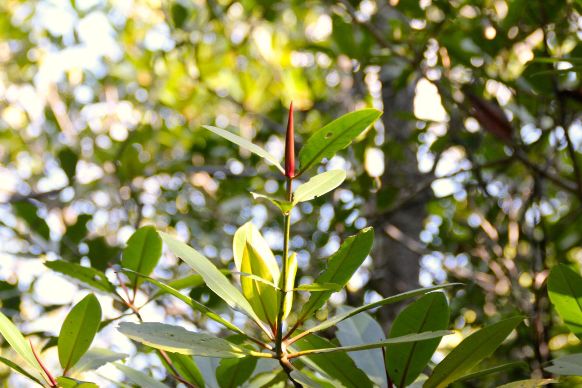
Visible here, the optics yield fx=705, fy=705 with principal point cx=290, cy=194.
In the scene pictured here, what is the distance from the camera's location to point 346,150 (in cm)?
172

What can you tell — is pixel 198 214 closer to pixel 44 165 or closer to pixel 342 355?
pixel 44 165

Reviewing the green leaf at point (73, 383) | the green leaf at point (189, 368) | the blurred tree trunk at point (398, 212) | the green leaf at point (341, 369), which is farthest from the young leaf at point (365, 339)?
the blurred tree trunk at point (398, 212)

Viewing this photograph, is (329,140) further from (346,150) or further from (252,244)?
(346,150)

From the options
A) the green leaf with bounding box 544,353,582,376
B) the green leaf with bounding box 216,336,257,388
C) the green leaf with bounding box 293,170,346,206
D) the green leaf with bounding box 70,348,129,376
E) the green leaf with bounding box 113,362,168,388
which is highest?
the green leaf with bounding box 293,170,346,206

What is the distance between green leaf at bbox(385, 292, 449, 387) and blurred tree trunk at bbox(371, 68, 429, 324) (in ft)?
3.81

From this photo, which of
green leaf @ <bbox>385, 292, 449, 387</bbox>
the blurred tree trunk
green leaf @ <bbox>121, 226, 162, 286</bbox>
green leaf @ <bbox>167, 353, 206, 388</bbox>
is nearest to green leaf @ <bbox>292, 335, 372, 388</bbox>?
green leaf @ <bbox>385, 292, 449, 387</bbox>

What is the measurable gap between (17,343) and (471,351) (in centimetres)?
38

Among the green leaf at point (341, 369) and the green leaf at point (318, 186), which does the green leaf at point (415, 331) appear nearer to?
the green leaf at point (341, 369)

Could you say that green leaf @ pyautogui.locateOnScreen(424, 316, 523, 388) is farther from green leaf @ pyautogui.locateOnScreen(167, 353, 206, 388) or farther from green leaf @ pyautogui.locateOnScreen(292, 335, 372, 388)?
green leaf @ pyautogui.locateOnScreen(167, 353, 206, 388)

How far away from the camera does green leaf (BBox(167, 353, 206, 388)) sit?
0.71 m

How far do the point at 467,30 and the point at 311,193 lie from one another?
1030mm

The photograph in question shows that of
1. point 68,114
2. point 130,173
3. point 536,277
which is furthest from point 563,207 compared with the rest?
point 68,114

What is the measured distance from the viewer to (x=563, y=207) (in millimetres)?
2219

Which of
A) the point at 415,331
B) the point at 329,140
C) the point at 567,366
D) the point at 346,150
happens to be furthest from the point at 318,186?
the point at 346,150
